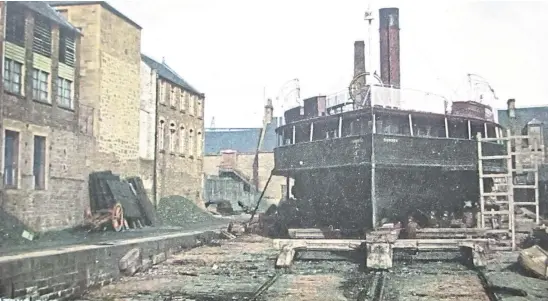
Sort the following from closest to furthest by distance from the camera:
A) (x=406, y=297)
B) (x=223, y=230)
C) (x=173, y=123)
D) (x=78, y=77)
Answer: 1. (x=406, y=297)
2. (x=78, y=77)
3. (x=223, y=230)
4. (x=173, y=123)

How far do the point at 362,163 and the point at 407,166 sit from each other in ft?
3.48

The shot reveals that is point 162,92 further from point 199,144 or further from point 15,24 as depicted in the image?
point 15,24

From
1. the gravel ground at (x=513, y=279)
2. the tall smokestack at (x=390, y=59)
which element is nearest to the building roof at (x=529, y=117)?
the gravel ground at (x=513, y=279)

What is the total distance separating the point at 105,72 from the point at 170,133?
6243 mm

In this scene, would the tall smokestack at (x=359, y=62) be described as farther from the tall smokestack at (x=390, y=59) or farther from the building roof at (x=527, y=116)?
the building roof at (x=527, y=116)

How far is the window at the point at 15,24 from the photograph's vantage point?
7944 millimetres

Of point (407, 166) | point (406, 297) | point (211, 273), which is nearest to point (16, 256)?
point (211, 273)

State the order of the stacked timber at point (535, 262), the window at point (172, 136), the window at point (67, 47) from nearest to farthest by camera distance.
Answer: the stacked timber at point (535, 262) < the window at point (67, 47) < the window at point (172, 136)

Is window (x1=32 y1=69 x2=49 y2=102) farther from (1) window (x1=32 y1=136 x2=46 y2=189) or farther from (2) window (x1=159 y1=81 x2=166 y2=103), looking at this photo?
(2) window (x1=159 y1=81 x2=166 y2=103)

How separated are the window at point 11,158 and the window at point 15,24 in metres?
1.39

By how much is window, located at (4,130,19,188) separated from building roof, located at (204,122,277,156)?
2840 cm

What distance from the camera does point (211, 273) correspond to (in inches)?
339

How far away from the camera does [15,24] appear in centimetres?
824

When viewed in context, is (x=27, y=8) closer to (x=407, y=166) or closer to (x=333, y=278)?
(x=333, y=278)
